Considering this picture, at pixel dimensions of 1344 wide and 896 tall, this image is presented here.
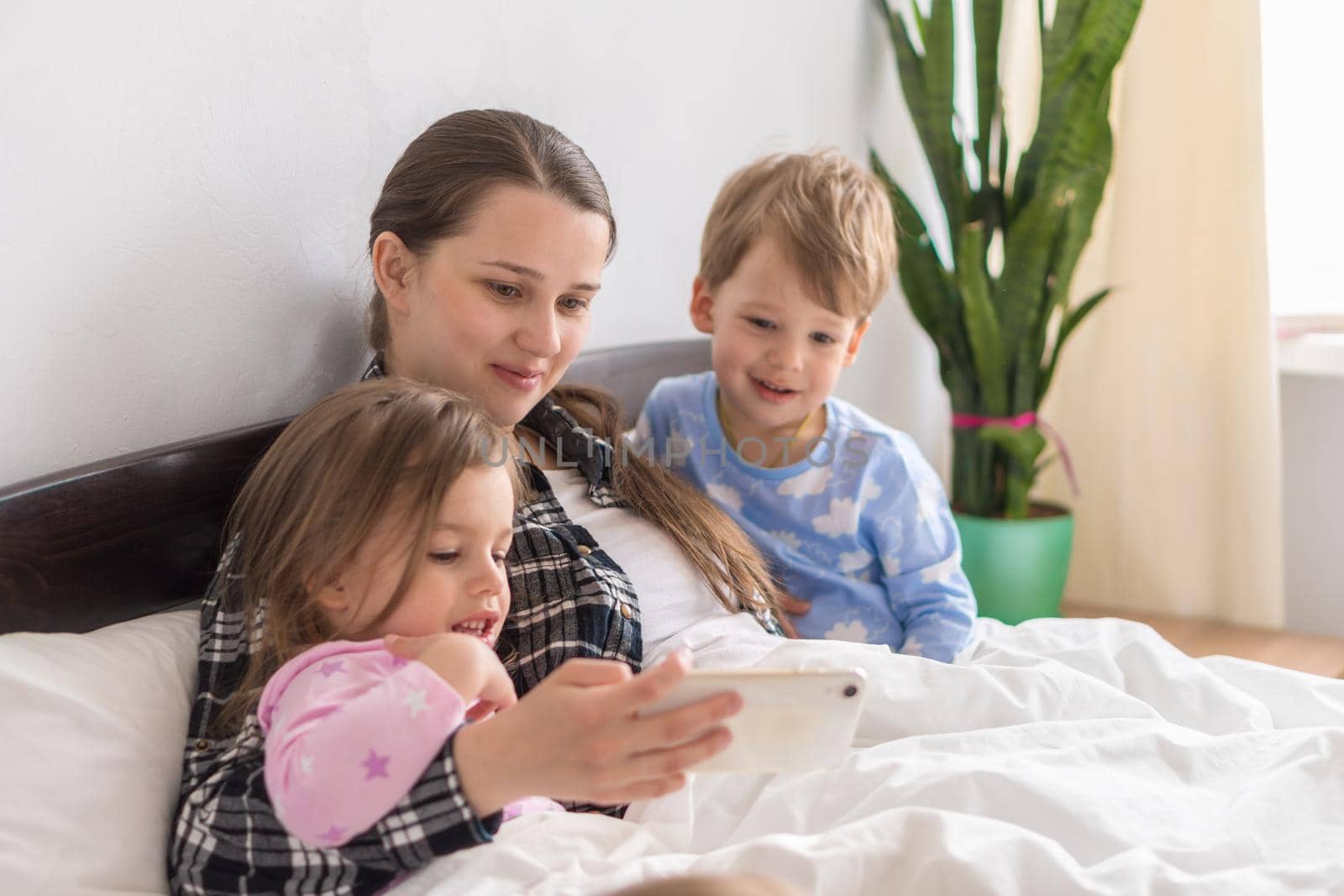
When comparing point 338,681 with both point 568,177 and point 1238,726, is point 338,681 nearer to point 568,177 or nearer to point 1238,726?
point 568,177

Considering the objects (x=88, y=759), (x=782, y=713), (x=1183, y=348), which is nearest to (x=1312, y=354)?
(x=1183, y=348)

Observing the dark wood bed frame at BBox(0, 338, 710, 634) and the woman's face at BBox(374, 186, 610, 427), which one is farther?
the woman's face at BBox(374, 186, 610, 427)

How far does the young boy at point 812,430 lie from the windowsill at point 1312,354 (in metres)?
1.36

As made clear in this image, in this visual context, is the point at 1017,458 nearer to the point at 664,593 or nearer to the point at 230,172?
the point at 664,593

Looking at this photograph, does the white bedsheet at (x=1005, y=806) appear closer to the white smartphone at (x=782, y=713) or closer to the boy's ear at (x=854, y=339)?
the white smartphone at (x=782, y=713)

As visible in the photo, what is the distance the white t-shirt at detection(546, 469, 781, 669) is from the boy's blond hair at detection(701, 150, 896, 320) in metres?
0.44

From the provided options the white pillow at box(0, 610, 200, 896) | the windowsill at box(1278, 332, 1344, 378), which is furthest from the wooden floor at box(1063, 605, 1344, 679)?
the white pillow at box(0, 610, 200, 896)

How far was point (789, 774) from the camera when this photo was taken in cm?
110

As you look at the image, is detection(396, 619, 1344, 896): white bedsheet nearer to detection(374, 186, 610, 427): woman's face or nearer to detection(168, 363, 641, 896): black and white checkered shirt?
detection(168, 363, 641, 896): black and white checkered shirt

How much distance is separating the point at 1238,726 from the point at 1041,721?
0.24 metres

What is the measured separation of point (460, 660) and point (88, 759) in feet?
1.06

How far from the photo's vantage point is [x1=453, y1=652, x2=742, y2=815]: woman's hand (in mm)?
845

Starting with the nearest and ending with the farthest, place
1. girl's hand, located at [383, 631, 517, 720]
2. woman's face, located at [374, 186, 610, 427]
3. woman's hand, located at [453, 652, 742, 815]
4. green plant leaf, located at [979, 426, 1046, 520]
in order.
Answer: woman's hand, located at [453, 652, 742, 815] < girl's hand, located at [383, 631, 517, 720] < woman's face, located at [374, 186, 610, 427] < green plant leaf, located at [979, 426, 1046, 520]

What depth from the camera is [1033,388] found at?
8.71 feet
